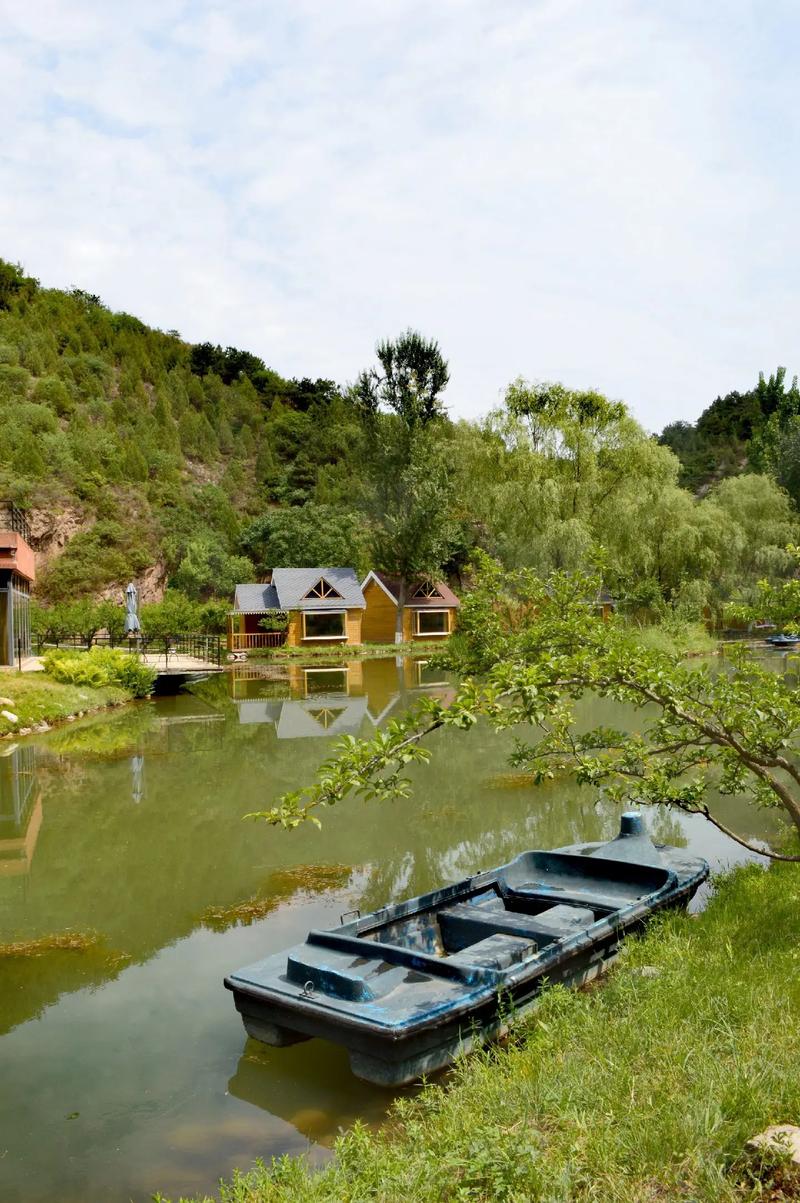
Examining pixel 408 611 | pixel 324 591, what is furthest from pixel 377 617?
pixel 324 591

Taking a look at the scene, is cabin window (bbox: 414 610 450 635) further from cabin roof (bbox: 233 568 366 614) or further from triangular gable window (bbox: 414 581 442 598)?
cabin roof (bbox: 233 568 366 614)

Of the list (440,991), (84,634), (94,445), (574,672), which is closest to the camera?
(440,991)

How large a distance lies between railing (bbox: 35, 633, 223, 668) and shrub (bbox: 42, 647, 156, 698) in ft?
22.6

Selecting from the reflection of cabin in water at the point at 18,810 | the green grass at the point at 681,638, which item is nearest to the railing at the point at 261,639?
the green grass at the point at 681,638

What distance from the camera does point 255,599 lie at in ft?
140

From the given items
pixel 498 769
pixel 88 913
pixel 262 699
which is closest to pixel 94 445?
pixel 262 699

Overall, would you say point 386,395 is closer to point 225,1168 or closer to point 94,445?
point 94,445

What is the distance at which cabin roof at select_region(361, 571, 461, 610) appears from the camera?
46938 mm

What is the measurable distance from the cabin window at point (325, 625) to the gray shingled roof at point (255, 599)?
6.37 feet

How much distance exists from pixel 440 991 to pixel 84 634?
31.1 m

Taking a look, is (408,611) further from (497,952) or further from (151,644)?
(497,952)

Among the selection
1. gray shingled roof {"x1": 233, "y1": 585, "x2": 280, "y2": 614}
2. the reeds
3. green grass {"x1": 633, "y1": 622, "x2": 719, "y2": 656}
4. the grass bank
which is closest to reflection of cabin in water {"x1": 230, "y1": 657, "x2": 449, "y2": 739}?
gray shingled roof {"x1": 233, "y1": 585, "x2": 280, "y2": 614}

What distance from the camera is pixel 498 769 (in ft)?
48.0

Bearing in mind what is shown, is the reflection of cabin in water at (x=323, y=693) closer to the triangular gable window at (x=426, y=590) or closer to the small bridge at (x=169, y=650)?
the small bridge at (x=169, y=650)
